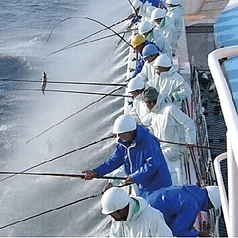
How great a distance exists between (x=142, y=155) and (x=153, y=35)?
11.1 feet

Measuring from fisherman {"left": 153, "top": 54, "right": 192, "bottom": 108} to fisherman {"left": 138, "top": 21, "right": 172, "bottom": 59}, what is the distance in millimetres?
1402

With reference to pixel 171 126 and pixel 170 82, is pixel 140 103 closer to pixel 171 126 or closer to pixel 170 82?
pixel 170 82

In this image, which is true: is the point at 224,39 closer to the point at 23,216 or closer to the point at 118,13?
the point at 23,216

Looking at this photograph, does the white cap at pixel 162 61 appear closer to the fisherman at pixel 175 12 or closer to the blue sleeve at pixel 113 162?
the blue sleeve at pixel 113 162

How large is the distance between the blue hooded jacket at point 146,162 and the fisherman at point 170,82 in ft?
5.04

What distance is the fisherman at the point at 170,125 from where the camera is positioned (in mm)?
4914

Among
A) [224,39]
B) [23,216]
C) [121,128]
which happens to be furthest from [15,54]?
[121,128]

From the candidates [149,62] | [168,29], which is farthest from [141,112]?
[168,29]

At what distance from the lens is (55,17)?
1524 centimetres

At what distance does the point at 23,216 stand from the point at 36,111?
3.51 meters

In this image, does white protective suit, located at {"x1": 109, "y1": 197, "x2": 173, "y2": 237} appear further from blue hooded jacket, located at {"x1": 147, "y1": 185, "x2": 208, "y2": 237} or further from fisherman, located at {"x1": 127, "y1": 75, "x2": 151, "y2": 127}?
fisherman, located at {"x1": 127, "y1": 75, "x2": 151, "y2": 127}

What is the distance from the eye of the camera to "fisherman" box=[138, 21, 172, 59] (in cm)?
739

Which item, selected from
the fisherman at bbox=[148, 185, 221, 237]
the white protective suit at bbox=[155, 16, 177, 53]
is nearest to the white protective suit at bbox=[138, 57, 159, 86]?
the white protective suit at bbox=[155, 16, 177, 53]

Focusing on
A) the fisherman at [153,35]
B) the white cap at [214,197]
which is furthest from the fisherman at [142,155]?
the fisherman at [153,35]
